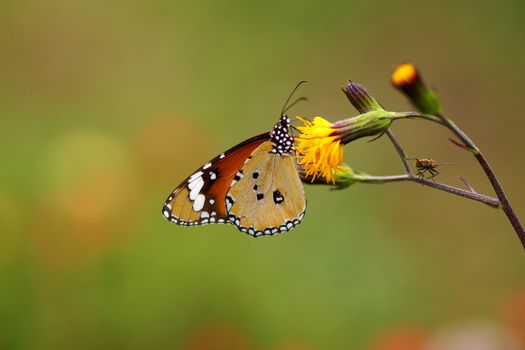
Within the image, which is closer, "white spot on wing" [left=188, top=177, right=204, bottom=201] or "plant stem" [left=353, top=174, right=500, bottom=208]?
"plant stem" [left=353, top=174, right=500, bottom=208]

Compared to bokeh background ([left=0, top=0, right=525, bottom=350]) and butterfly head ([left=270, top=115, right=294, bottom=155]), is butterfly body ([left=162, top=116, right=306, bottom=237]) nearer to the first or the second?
butterfly head ([left=270, top=115, right=294, bottom=155])

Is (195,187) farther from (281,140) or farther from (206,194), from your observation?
(281,140)

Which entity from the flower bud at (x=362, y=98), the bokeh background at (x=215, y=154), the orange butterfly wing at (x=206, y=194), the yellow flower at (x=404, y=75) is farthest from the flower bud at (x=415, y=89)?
the bokeh background at (x=215, y=154)

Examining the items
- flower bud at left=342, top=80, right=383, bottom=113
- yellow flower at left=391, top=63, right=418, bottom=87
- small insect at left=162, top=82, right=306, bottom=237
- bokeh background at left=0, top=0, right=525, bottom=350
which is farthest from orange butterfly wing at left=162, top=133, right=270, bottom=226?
yellow flower at left=391, top=63, right=418, bottom=87

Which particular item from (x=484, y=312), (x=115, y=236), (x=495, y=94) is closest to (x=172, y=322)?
(x=115, y=236)

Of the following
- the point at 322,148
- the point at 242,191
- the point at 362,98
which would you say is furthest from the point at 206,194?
the point at 362,98

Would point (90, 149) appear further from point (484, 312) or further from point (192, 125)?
point (484, 312)

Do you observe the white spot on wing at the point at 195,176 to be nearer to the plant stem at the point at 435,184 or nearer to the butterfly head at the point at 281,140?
the butterfly head at the point at 281,140
